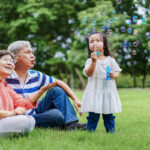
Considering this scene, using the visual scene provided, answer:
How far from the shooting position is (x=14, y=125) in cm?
312

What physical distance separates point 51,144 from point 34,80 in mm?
1298

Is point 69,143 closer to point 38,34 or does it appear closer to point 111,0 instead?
point 111,0

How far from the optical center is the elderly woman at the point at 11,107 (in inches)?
122

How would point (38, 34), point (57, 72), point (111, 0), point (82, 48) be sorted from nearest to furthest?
point (111, 0), point (82, 48), point (38, 34), point (57, 72)

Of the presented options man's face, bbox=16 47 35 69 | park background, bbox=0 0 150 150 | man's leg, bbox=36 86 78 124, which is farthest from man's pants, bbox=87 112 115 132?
park background, bbox=0 0 150 150

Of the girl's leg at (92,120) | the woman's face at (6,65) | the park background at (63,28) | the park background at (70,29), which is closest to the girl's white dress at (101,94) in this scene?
the girl's leg at (92,120)

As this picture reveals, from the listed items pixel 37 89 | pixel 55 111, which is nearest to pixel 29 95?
pixel 37 89

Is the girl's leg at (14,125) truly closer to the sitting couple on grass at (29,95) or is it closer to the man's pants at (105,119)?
the sitting couple on grass at (29,95)

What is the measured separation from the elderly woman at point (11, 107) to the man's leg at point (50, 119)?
1.84 ft

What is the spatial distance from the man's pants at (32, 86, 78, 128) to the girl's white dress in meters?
0.38

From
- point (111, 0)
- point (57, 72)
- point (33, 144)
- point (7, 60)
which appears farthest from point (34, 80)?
point (57, 72)

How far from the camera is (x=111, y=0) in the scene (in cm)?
1978

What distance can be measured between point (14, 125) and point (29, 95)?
86 centimetres

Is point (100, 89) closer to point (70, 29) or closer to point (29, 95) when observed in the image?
point (29, 95)
